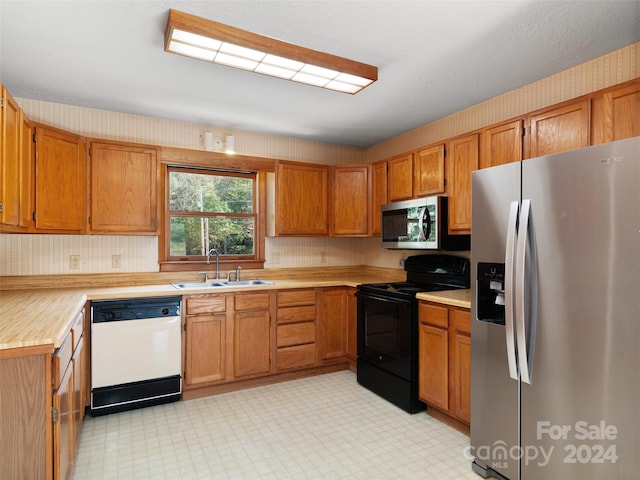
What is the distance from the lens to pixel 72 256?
126 inches

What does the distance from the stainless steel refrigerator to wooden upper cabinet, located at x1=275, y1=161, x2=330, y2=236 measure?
2094 mm

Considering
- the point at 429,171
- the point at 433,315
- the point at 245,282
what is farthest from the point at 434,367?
the point at 245,282

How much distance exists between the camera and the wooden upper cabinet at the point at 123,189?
3062 millimetres

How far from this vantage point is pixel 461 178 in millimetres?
2879

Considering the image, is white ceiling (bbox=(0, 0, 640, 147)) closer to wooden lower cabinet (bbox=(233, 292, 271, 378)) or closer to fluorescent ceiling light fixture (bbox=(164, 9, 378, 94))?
fluorescent ceiling light fixture (bbox=(164, 9, 378, 94))

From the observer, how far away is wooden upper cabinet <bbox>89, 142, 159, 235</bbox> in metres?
3.06

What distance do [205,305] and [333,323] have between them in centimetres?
129

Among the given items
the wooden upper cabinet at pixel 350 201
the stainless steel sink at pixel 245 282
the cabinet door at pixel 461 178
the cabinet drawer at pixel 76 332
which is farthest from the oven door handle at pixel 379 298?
the cabinet drawer at pixel 76 332

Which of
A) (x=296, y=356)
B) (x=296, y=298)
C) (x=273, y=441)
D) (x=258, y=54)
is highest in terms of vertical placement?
(x=258, y=54)

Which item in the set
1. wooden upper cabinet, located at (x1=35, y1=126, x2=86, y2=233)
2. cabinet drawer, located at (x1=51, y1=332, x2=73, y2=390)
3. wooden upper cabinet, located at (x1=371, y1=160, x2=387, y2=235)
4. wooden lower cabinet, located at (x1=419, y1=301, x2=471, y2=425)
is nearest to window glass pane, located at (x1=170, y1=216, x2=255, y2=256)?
wooden upper cabinet, located at (x1=35, y1=126, x2=86, y2=233)

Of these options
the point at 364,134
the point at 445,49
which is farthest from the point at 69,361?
the point at 364,134

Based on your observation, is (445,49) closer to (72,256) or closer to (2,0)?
(2,0)

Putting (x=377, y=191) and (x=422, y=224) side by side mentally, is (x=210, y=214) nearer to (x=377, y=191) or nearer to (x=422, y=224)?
(x=377, y=191)

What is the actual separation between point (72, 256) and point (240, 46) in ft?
7.86
